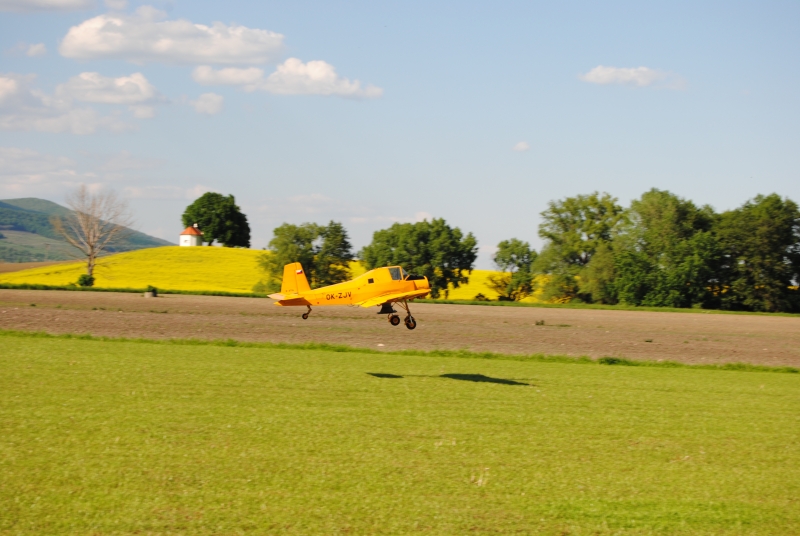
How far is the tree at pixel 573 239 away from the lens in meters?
104

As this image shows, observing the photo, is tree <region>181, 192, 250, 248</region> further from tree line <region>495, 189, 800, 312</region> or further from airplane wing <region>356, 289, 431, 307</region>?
airplane wing <region>356, 289, 431, 307</region>

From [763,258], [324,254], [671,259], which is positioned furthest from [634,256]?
[324,254]

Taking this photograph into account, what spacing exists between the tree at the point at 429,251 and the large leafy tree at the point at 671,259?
2108cm

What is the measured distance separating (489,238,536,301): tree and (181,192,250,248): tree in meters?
90.1

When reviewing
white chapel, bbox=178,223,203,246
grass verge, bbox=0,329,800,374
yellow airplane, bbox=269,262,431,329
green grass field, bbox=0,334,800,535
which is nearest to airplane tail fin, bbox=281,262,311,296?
yellow airplane, bbox=269,262,431,329

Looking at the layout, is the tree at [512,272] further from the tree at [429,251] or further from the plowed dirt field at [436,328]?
the plowed dirt field at [436,328]

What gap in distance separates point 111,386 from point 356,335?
73.9 feet

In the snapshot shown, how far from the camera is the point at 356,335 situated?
42.9m

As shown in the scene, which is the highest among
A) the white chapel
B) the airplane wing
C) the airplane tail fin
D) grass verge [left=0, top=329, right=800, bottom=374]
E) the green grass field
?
the white chapel

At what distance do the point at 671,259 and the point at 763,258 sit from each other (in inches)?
418

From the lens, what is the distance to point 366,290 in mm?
22062

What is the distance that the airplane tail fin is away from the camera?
22.8 m

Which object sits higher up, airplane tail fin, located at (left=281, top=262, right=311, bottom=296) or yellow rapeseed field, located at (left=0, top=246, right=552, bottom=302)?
yellow rapeseed field, located at (left=0, top=246, right=552, bottom=302)

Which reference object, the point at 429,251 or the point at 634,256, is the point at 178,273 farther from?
the point at 634,256
